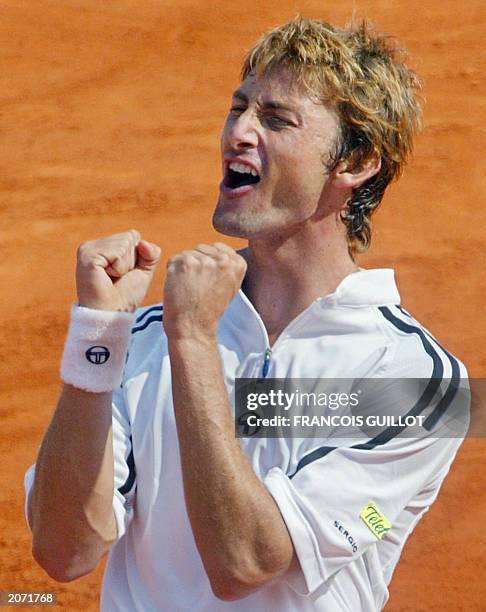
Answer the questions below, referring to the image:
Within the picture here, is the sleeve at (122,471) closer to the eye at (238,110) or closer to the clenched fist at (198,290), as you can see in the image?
the clenched fist at (198,290)

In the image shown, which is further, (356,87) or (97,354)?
(356,87)

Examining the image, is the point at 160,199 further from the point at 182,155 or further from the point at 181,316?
the point at 181,316

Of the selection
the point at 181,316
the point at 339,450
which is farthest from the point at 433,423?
the point at 181,316

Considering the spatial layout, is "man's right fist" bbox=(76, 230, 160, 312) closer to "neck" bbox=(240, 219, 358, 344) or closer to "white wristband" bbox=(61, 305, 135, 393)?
"white wristband" bbox=(61, 305, 135, 393)

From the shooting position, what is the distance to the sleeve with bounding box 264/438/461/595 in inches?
125

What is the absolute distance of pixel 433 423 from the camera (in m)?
3.44

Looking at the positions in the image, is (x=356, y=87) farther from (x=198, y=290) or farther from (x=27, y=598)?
(x=27, y=598)

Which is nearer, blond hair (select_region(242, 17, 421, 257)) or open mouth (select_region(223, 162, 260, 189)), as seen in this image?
open mouth (select_region(223, 162, 260, 189))

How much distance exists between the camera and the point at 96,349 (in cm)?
335

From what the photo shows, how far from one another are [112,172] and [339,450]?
5556 millimetres

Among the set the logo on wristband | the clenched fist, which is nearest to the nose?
the clenched fist

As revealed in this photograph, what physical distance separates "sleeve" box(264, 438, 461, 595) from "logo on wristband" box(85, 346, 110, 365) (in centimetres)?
55

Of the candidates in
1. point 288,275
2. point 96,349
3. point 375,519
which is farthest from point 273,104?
point 375,519

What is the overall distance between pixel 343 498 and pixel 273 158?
1129mm
